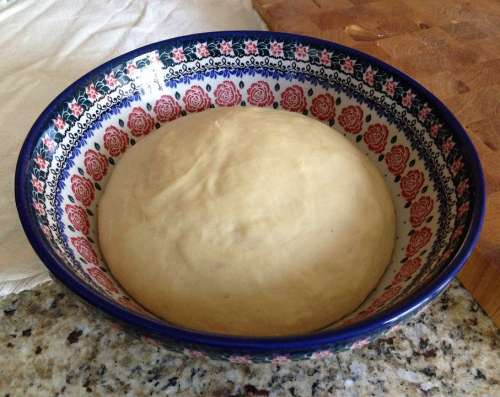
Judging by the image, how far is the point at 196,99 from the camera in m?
0.69

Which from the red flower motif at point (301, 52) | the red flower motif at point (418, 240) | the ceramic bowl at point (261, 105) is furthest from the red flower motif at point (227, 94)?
the red flower motif at point (418, 240)

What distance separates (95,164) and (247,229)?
26 centimetres

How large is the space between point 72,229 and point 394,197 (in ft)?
1.33

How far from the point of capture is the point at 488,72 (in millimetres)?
820

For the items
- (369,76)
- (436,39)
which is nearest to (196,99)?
(369,76)

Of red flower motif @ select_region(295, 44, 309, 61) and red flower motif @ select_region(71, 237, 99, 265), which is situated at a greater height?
red flower motif @ select_region(295, 44, 309, 61)

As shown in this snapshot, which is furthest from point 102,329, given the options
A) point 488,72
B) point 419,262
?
point 488,72

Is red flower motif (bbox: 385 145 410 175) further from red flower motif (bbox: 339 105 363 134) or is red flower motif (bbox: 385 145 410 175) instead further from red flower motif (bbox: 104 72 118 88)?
red flower motif (bbox: 104 72 118 88)

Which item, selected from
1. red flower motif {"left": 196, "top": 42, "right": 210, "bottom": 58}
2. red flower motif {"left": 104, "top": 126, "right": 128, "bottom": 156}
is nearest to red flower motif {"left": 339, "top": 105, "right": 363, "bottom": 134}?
red flower motif {"left": 196, "top": 42, "right": 210, "bottom": 58}

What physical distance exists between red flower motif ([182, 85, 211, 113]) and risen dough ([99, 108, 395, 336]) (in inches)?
5.0

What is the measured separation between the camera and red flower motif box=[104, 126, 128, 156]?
2.05 feet

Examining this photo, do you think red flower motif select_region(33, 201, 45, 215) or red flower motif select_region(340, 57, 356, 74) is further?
red flower motif select_region(340, 57, 356, 74)

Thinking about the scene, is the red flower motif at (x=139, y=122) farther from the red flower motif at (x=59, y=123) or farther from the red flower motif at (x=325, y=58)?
the red flower motif at (x=325, y=58)

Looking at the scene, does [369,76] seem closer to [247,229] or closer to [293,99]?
[293,99]
